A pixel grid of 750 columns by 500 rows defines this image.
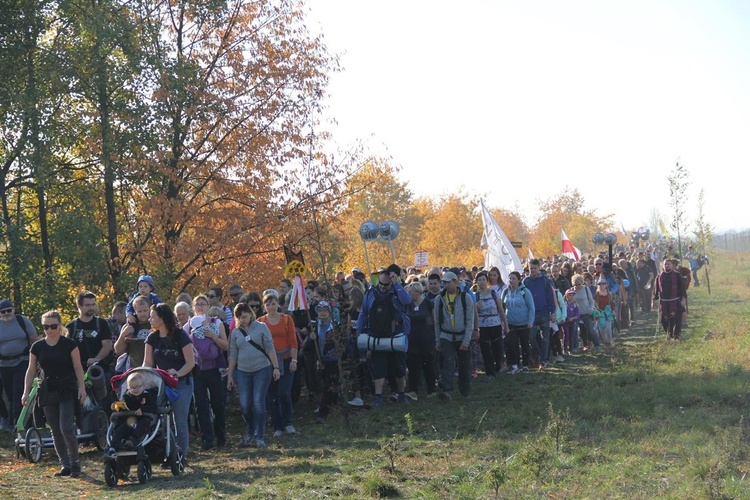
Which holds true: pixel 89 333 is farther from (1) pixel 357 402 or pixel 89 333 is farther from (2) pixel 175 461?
(1) pixel 357 402

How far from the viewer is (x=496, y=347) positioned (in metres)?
17.0

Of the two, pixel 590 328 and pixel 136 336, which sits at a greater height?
pixel 136 336

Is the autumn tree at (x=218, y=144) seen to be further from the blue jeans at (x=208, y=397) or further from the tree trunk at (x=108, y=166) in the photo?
the blue jeans at (x=208, y=397)

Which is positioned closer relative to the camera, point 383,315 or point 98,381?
point 98,381

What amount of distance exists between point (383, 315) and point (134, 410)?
4.87 m

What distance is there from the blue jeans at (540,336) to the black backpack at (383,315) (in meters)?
5.01

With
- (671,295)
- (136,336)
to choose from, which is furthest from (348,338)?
(671,295)

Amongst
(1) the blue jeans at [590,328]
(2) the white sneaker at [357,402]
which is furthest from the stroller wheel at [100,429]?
(1) the blue jeans at [590,328]

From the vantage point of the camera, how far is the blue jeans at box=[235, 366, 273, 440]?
11727mm

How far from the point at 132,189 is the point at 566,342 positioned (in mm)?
10295

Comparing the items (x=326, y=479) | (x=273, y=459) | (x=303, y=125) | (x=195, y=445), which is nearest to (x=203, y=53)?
(x=303, y=125)

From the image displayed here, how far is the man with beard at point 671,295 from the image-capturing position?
20.0 m

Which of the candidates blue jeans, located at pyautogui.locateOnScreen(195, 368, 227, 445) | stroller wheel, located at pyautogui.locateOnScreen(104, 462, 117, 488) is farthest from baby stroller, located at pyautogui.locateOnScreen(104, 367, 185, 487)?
blue jeans, located at pyautogui.locateOnScreen(195, 368, 227, 445)

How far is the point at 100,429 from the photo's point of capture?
1241 cm
